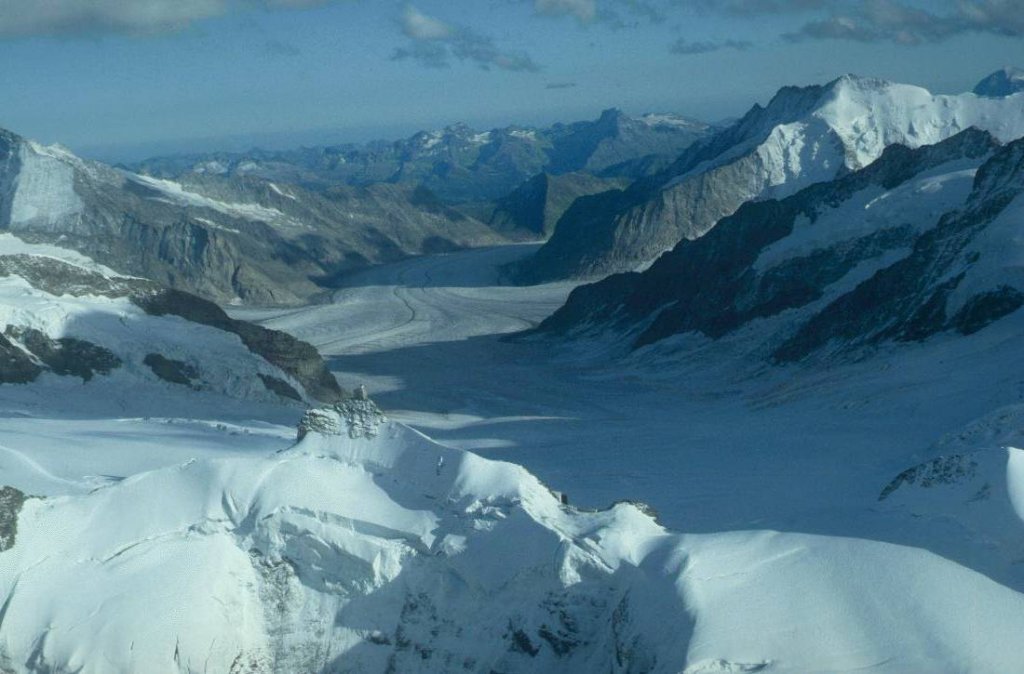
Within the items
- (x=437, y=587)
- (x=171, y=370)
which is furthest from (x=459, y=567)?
(x=171, y=370)

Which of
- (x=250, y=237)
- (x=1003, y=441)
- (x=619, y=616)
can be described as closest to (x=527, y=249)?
(x=250, y=237)

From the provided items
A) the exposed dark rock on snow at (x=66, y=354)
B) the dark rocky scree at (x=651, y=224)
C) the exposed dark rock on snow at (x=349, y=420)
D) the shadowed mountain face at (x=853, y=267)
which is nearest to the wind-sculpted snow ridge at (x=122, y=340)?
the exposed dark rock on snow at (x=66, y=354)

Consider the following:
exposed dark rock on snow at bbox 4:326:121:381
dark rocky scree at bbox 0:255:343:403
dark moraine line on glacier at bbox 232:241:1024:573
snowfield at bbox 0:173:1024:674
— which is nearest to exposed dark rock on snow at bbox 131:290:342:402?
dark rocky scree at bbox 0:255:343:403

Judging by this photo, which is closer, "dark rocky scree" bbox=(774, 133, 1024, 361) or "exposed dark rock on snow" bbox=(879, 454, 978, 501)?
"exposed dark rock on snow" bbox=(879, 454, 978, 501)

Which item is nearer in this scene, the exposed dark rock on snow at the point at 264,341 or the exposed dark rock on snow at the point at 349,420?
the exposed dark rock on snow at the point at 349,420

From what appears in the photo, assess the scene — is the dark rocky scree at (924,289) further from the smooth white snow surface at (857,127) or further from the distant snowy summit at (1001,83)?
the distant snowy summit at (1001,83)

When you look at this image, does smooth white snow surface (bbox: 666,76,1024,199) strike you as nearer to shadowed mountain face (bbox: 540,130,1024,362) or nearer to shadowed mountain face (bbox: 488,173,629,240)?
shadowed mountain face (bbox: 540,130,1024,362)

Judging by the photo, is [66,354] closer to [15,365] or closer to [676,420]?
[15,365]
